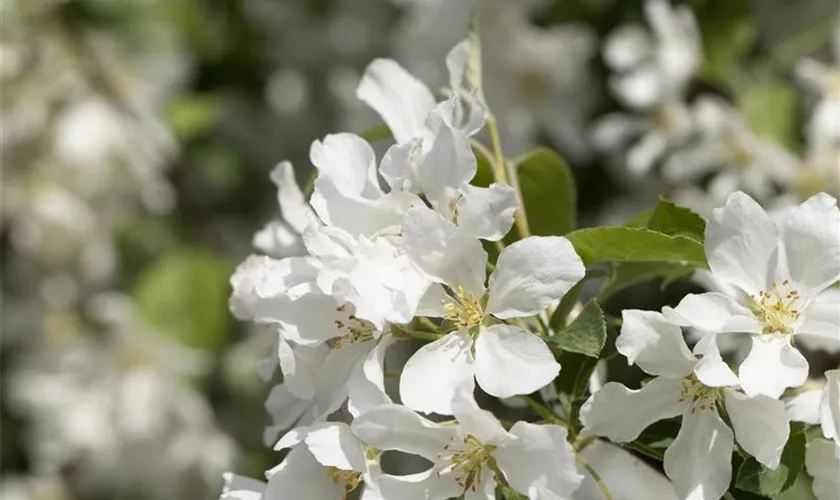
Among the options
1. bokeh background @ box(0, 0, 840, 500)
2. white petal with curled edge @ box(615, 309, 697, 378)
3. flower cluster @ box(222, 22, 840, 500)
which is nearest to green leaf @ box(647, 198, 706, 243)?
flower cluster @ box(222, 22, 840, 500)

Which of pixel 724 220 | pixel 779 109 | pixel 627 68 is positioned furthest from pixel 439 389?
pixel 627 68

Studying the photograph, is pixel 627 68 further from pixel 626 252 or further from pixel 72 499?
pixel 72 499

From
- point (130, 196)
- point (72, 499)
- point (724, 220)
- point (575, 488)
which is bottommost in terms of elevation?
point (72, 499)

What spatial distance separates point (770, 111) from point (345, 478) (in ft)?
3.35

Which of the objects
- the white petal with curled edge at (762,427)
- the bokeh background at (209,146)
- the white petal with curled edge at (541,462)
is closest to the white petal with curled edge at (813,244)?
the white petal with curled edge at (762,427)

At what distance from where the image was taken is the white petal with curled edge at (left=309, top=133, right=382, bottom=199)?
80 cm

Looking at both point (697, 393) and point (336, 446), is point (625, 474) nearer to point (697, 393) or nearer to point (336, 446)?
point (697, 393)

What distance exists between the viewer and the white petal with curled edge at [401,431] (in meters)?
0.71

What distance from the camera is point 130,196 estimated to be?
202 centimetres

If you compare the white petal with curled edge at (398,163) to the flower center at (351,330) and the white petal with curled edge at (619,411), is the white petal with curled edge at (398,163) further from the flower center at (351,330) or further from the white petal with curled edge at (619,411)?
the white petal with curled edge at (619,411)

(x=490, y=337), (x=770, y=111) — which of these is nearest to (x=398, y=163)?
(x=490, y=337)

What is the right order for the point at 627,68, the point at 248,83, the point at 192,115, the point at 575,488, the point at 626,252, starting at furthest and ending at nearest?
the point at 248,83, the point at 192,115, the point at 627,68, the point at 626,252, the point at 575,488

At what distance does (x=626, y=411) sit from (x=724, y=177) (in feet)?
2.63

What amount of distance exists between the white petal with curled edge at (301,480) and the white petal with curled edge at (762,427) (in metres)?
0.29
